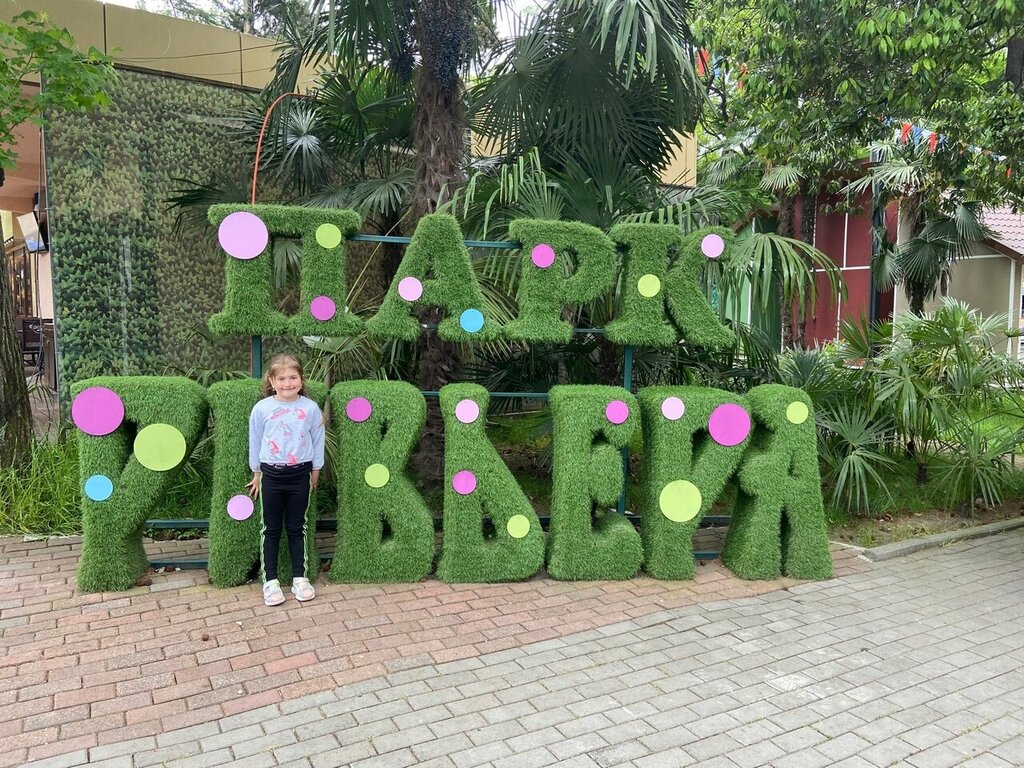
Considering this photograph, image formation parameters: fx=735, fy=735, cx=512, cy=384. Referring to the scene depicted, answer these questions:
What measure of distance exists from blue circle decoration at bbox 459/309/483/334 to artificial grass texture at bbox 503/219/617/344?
20 cm

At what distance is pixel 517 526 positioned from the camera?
15.6ft

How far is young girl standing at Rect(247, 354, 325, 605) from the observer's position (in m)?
4.31

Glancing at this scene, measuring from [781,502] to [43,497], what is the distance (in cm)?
547

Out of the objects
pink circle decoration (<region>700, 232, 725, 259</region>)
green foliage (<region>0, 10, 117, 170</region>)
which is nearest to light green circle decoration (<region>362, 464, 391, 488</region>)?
pink circle decoration (<region>700, 232, 725, 259</region>)

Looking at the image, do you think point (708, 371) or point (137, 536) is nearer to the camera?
point (137, 536)

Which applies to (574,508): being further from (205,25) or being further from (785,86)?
(205,25)

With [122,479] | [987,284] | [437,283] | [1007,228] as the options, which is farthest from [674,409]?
[1007,228]

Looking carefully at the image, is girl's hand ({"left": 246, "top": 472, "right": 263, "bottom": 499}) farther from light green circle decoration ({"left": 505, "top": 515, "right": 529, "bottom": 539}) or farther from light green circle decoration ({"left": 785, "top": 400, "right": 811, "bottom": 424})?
light green circle decoration ({"left": 785, "top": 400, "right": 811, "bottom": 424})

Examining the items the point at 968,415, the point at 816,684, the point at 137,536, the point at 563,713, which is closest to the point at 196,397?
the point at 137,536

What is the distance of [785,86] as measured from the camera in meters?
6.34

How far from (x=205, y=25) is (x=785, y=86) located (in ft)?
19.4

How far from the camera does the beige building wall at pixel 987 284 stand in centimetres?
1562

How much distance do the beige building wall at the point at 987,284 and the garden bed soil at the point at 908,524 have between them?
10298 millimetres

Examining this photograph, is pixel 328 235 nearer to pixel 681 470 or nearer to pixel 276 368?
pixel 276 368
